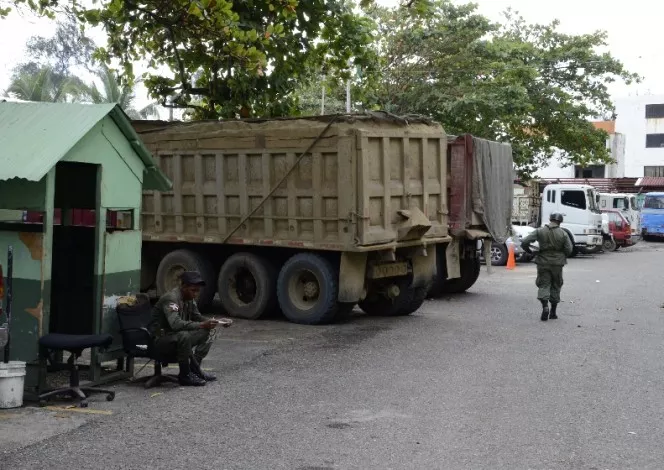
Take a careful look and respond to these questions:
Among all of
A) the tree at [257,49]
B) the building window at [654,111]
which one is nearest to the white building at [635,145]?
the building window at [654,111]

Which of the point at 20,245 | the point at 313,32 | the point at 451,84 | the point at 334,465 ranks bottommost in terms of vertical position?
the point at 334,465

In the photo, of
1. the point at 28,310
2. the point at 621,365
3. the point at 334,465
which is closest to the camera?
the point at 334,465

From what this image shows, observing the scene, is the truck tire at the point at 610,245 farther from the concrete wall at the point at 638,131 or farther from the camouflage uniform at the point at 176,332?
the concrete wall at the point at 638,131

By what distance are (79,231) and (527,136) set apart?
31.3 m

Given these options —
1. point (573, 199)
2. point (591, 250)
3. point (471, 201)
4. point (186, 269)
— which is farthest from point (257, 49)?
point (591, 250)

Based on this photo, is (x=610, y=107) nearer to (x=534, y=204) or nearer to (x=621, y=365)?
(x=534, y=204)

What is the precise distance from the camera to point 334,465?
6250mm

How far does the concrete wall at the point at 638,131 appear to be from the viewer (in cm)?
6506

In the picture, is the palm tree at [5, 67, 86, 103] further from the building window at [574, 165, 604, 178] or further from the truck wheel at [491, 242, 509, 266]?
the building window at [574, 165, 604, 178]

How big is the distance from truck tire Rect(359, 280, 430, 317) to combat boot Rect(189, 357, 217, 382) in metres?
5.83

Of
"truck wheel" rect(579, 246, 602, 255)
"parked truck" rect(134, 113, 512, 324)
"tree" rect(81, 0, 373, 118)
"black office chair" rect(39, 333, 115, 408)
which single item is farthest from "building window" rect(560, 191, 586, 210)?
"black office chair" rect(39, 333, 115, 408)

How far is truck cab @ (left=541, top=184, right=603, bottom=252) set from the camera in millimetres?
30297

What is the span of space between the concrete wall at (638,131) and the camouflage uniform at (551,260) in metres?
53.1

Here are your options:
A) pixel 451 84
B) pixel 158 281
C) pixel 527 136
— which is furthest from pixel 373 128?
pixel 527 136
